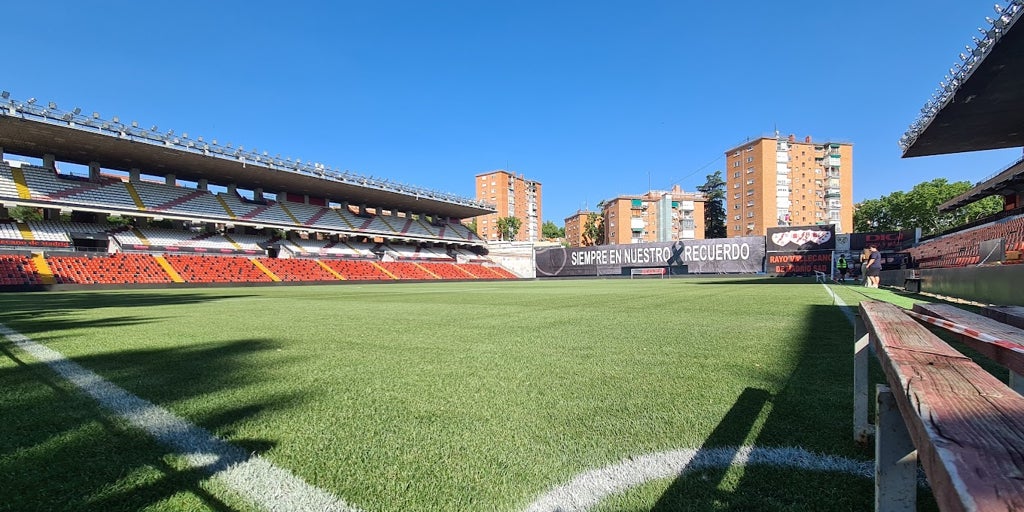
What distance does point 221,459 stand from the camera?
183 cm

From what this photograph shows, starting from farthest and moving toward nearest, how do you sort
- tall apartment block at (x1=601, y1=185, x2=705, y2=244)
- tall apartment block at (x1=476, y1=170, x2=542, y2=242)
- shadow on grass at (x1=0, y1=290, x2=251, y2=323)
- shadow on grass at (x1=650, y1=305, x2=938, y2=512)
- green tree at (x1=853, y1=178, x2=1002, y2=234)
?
tall apartment block at (x1=476, y1=170, x2=542, y2=242)
tall apartment block at (x1=601, y1=185, x2=705, y2=244)
green tree at (x1=853, y1=178, x2=1002, y2=234)
shadow on grass at (x1=0, y1=290, x2=251, y2=323)
shadow on grass at (x1=650, y1=305, x2=938, y2=512)

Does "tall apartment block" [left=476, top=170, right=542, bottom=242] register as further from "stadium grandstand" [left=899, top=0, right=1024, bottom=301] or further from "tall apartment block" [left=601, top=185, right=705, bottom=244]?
"stadium grandstand" [left=899, top=0, right=1024, bottom=301]

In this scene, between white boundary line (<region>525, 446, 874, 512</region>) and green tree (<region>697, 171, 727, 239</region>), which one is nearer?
white boundary line (<region>525, 446, 874, 512</region>)

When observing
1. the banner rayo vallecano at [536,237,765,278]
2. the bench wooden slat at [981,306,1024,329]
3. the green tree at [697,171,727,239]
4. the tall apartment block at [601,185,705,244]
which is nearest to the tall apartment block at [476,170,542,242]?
the tall apartment block at [601,185,705,244]

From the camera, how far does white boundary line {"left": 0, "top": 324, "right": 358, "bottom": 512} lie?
Answer: 59.8 inches

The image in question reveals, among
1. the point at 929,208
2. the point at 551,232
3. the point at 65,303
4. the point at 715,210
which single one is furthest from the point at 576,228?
the point at 65,303

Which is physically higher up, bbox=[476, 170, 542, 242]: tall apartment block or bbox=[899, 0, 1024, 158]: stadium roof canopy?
bbox=[476, 170, 542, 242]: tall apartment block

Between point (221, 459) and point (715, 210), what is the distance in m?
82.4

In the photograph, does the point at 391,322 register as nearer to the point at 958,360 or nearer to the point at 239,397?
the point at 239,397

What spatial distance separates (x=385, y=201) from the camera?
46500 mm

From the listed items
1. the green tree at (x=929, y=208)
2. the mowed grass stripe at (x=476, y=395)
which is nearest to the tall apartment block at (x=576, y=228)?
the green tree at (x=929, y=208)

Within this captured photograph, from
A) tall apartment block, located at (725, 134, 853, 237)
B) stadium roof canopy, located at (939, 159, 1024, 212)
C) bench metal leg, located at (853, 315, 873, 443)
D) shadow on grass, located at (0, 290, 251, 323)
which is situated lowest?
shadow on grass, located at (0, 290, 251, 323)

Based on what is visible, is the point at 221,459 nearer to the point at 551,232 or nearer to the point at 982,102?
the point at 982,102

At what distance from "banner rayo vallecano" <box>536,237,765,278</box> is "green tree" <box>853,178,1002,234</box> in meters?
35.1
